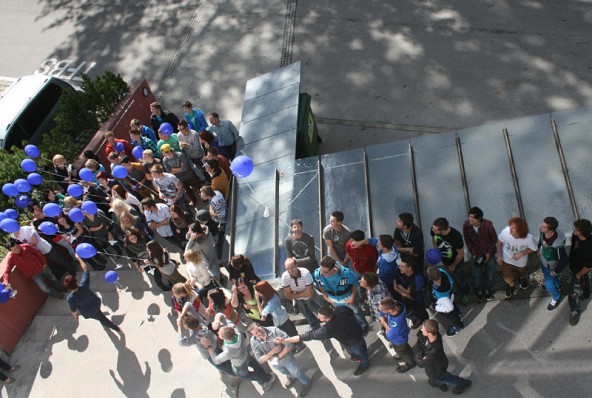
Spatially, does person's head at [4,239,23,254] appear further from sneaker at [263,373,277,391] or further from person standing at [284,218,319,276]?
sneaker at [263,373,277,391]

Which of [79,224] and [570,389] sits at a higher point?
[79,224]

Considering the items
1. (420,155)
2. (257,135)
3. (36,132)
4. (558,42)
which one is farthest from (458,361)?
(36,132)

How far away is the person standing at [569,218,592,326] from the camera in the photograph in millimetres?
5930

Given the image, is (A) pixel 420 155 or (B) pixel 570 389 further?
(A) pixel 420 155

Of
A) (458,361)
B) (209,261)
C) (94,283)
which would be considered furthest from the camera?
(94,283)

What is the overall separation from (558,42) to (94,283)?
10269mm

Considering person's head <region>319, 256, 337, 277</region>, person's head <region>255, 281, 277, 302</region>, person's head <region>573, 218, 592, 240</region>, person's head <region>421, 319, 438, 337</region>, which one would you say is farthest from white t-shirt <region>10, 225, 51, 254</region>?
person's head <region>573, 218, 592, 240</region>

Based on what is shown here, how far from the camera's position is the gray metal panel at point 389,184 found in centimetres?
769

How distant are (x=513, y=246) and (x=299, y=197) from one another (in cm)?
319

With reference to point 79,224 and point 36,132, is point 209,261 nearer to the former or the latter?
point 79,224

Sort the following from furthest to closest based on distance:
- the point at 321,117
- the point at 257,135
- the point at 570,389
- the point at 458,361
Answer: the point at 321,117 → the point at 257,135 → the point at 458,361 → the point at 570,389

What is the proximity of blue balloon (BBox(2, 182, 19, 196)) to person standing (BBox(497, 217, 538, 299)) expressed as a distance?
283 inches

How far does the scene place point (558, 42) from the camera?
37.0 ft

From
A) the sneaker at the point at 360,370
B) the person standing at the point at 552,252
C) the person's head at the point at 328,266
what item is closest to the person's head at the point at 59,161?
the person's head at the point at 328,266
